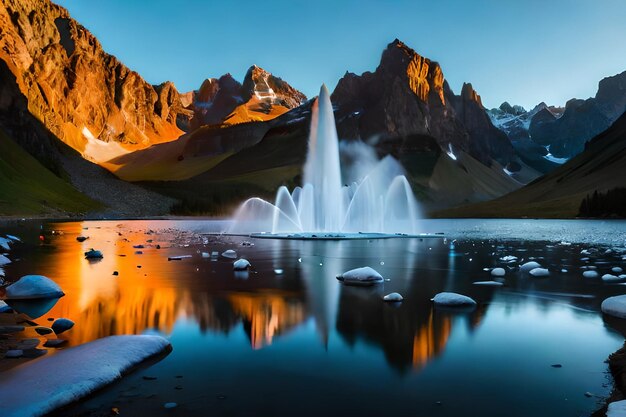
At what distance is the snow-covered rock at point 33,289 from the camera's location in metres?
24.2

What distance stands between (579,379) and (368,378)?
582cm

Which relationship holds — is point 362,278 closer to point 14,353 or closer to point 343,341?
point 343,341

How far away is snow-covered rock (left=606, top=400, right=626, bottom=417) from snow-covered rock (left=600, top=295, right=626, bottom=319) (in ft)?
39.0

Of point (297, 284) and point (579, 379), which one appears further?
point (297, 284)

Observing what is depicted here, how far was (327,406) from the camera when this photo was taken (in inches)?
458

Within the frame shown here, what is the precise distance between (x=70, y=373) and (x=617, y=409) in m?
12.8

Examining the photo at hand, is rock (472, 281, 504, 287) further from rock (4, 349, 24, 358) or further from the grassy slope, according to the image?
the grassy slope

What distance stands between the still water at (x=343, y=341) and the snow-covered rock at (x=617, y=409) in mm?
720

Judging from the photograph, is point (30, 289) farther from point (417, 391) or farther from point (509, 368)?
point (509, 368)

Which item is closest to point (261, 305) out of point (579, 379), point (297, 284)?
point (297, 284)

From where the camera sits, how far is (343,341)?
17.5 meters

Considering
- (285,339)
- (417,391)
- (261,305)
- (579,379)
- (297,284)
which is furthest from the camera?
(297,284)

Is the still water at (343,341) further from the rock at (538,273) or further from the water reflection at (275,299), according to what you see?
the rock at (538,273)

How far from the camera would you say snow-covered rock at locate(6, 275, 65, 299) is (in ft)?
79.6
